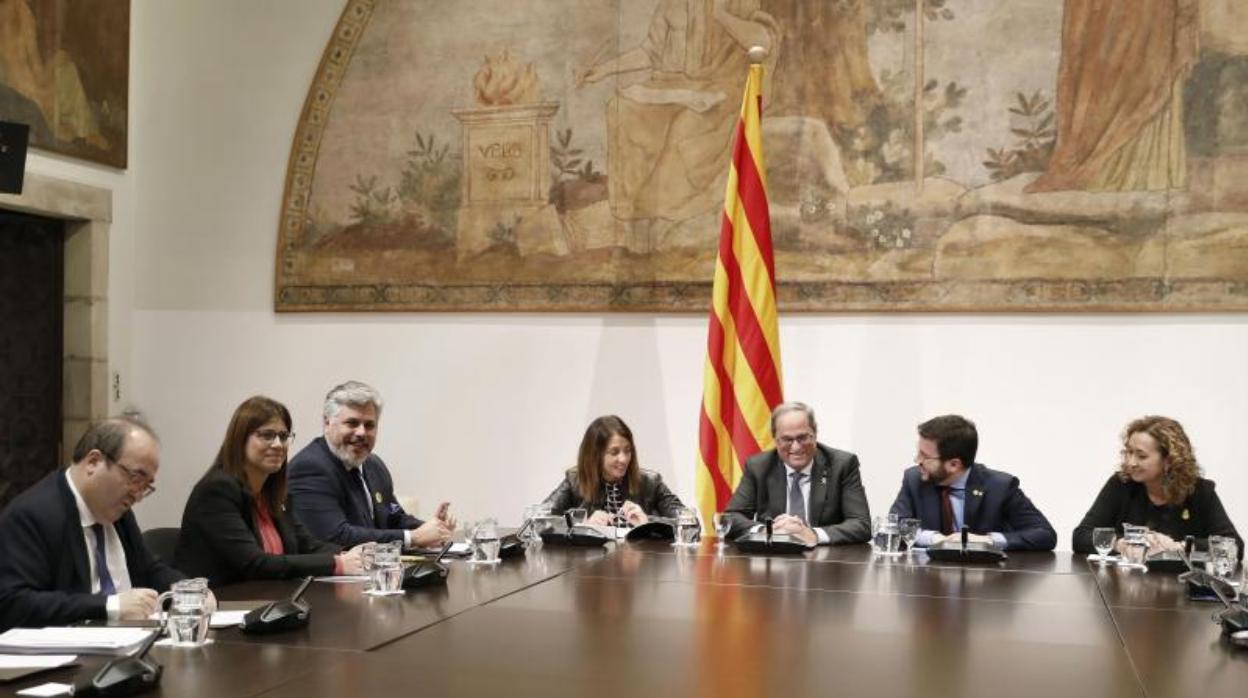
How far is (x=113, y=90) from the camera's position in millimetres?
8070

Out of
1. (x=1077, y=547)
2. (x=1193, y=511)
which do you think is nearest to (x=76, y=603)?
(x=1077, y=547)

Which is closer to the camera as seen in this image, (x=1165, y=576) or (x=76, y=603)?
(x=76, y=603)

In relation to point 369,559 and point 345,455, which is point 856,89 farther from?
point 369,559

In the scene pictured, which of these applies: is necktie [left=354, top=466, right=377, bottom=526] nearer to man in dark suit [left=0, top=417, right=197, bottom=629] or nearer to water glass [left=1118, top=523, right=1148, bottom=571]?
man in dark suit [left=0, top=417, right=197, bottom=629]

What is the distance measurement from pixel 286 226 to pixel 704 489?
10.6 ft

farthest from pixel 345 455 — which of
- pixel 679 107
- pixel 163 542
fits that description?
pixel 679 107

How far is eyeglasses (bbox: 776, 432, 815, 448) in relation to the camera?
225 inches

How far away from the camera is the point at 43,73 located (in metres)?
7.46

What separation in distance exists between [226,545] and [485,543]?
2.85 feet

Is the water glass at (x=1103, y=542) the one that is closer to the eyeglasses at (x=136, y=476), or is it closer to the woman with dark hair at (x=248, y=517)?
the woman with dark hair at (x=248, y=517)

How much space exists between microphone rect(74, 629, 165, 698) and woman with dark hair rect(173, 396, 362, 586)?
5.46 feet

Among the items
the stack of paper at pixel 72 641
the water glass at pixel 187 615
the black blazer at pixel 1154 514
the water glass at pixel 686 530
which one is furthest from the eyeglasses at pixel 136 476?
the black blazer at pixel 1154 514

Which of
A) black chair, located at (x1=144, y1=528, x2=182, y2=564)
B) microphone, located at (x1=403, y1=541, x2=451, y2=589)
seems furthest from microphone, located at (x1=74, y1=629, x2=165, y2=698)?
black chair, located at (x1=144, y1=528, x2=182, y2=564)

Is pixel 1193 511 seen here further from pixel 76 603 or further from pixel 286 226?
pixel 286 226
